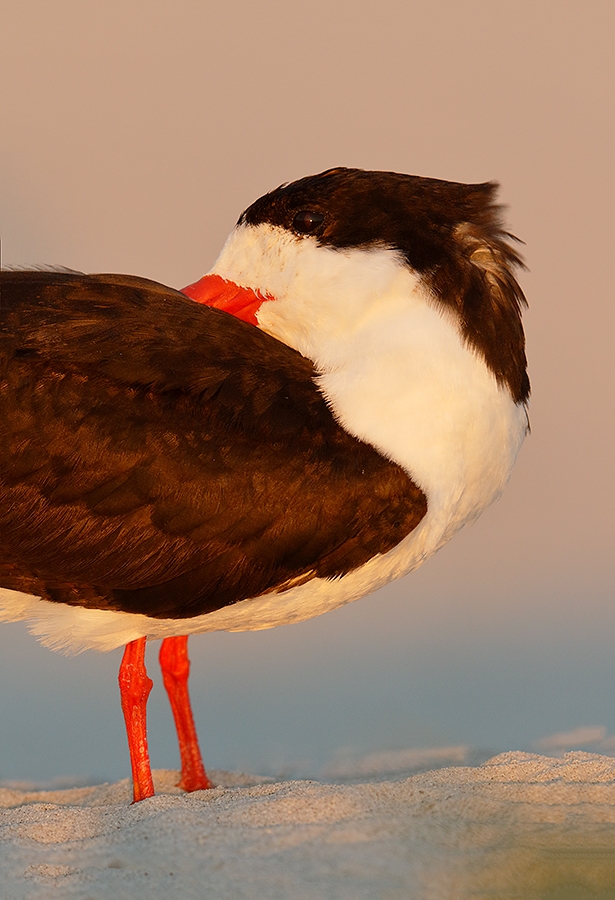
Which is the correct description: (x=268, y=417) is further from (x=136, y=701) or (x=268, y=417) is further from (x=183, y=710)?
(x=183, y=710)

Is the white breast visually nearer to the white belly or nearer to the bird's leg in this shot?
the white belly

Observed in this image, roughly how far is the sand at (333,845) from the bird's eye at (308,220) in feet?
7.74

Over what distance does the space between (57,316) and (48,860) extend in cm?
214

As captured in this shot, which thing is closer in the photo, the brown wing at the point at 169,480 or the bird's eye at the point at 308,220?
the brown wing at the point at 169,480

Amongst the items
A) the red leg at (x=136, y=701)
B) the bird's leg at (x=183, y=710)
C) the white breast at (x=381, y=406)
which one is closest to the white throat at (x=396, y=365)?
the white breast at (x=381, y=406)

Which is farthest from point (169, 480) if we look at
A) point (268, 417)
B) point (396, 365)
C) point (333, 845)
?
point (333, 845)

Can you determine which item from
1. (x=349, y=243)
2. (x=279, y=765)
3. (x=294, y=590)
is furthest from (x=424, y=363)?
(x=279, y=765)

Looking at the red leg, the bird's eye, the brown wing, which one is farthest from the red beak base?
the red leg

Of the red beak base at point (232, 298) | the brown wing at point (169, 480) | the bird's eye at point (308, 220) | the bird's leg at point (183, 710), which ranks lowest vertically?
the bird's leg at point (183, 710)

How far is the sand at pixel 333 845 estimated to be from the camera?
3932 millimetres

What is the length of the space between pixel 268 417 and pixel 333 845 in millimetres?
1646

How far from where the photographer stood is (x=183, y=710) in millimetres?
6234

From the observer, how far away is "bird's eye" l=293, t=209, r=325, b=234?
5.30m

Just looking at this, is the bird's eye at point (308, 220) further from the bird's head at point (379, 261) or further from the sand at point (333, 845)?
the sand at point (333, 845)
